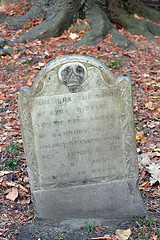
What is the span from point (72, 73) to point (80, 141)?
28.6 inches

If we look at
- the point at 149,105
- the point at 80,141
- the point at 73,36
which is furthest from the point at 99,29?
the point at 80,141

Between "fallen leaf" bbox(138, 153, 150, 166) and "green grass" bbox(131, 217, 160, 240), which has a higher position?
"fallen leaf" bbox(138, 153, 150, 166)

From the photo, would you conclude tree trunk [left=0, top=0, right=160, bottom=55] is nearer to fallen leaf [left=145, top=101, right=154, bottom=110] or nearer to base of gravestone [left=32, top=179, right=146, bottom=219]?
fallen leaf [left=145, top=101, right=154, bottom=110]

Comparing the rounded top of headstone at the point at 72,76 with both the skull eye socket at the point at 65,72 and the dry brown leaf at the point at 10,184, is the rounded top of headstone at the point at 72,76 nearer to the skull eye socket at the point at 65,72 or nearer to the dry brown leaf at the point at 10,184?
the skull eye socket at the point at 65,72

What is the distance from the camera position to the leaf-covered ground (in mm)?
3726

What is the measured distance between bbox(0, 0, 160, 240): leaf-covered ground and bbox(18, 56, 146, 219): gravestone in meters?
0.38

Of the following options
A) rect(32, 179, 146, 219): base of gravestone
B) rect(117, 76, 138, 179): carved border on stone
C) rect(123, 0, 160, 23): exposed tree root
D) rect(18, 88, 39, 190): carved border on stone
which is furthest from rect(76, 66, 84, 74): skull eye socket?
rect(123, 0, 160, 23): exposed tree root

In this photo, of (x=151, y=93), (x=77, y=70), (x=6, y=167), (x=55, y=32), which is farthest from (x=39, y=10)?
(x=77, y=70)

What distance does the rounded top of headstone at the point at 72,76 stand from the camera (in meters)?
3.19

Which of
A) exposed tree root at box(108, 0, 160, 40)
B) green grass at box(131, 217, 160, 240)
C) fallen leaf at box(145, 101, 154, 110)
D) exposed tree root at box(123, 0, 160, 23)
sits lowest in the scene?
green grass at box(131, 217, 160, 240)

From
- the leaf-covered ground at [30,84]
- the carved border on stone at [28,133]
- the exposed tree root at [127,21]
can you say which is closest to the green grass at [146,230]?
the leaf-covered ground at [30,84]

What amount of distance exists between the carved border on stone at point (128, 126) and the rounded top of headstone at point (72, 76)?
12 centimetres

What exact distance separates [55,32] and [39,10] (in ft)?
3.96

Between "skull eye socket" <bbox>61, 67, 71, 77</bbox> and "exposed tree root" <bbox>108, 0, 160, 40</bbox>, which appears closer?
"skull eye socket" <bbox>61, 67, 71, 77</bbox>
